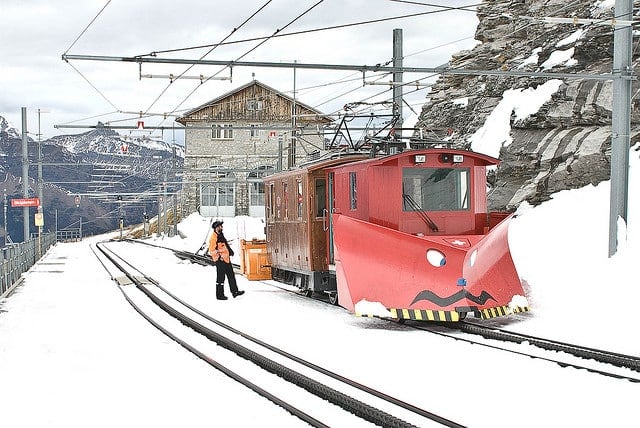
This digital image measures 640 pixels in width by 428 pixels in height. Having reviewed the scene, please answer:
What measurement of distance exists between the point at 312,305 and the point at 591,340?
7.16 metres

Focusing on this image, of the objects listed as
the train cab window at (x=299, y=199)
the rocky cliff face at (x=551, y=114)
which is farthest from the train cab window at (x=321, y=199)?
the rocky cliff face at (x=551, y=114)

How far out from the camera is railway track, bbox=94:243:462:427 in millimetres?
8039

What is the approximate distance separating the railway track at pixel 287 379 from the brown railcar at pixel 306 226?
268cm

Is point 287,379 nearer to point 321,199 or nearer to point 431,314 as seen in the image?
point 431,314

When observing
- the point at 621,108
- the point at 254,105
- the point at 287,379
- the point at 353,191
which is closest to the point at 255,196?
the point at 254,105

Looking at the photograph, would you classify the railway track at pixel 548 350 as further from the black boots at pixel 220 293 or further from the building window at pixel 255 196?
the building window at pixel 255 196

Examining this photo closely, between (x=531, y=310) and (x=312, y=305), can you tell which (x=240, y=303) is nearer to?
(x=312, y=305)

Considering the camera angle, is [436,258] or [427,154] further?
[427,154]

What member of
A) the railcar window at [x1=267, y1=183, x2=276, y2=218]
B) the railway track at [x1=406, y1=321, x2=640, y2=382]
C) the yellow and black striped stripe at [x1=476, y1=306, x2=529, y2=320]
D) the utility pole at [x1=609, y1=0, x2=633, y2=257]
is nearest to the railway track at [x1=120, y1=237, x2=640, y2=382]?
the railway track at [x1=406, y1=321, x2=640, y2=382]

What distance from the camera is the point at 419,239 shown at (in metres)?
13.6

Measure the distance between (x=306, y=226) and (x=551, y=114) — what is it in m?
9.56

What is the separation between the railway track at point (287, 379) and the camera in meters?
8.04

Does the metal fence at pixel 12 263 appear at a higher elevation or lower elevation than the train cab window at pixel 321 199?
lower

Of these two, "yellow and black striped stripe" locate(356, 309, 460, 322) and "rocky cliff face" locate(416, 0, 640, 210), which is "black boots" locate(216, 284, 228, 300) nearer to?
"yellow and black striped stripe" locate(356, 309, 460, 322)
